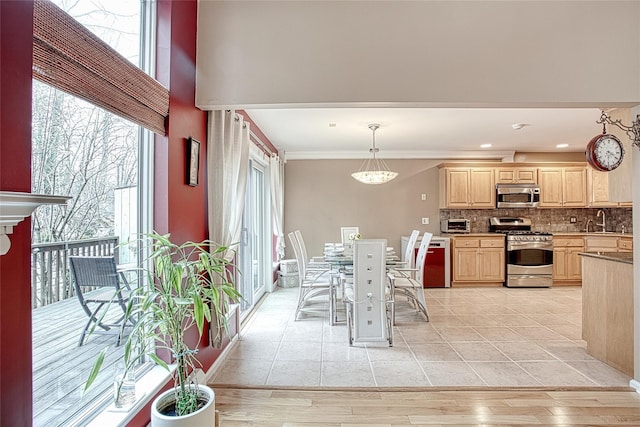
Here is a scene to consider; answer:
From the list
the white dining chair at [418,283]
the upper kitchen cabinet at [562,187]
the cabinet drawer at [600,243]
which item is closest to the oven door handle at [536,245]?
the cabinet drawer at [600,243]

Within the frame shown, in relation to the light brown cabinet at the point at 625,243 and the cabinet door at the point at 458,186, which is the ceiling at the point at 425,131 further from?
the light brown cabinet at the point at 625,243

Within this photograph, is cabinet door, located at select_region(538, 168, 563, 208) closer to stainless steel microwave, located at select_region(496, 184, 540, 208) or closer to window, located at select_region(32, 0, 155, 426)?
stainless steel microwave, located at select_region(496, 184, 540, 208)

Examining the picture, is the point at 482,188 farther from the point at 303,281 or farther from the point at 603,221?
the point at 303,281

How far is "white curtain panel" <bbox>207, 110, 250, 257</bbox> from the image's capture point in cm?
260

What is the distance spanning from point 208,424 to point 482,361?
242 cm

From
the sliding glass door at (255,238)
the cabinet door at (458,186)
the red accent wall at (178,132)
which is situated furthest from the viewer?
the cabinet door at (458,186)

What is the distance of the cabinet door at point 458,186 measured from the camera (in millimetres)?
6070

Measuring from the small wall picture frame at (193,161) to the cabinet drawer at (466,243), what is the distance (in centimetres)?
485

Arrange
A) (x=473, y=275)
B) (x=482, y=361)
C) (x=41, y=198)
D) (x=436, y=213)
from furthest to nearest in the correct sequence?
(x=436, y=213)
(x=473, y=275)
(x=482, y=361)
(x=41, y=198)

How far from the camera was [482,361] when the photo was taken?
113 inches

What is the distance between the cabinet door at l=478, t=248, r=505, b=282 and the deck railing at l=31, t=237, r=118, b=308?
19.5ft

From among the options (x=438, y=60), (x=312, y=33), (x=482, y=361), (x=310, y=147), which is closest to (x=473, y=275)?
(x=482, y=361)

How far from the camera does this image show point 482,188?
6.04 meters

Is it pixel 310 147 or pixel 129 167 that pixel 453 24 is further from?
pixel 310 147
